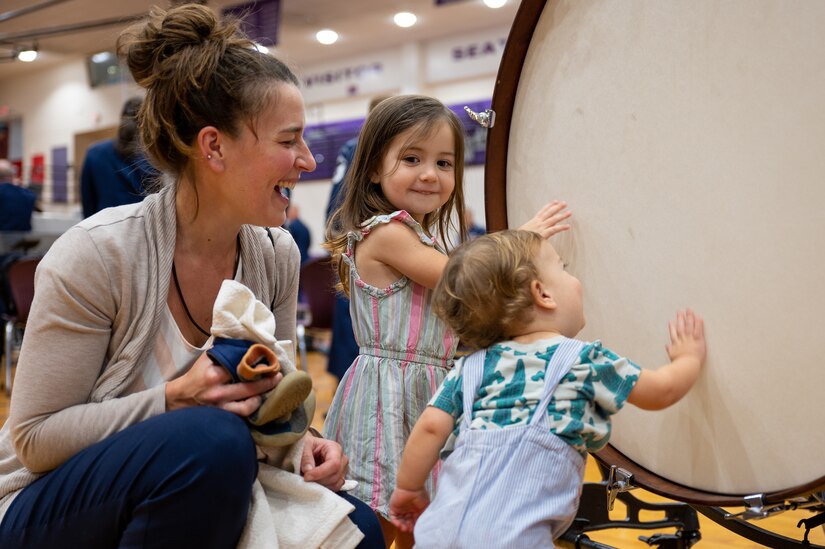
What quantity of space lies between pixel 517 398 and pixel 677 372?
235mm

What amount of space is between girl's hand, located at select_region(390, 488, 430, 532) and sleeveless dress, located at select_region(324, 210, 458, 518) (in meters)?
0.24

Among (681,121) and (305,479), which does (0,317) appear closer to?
(305,479)

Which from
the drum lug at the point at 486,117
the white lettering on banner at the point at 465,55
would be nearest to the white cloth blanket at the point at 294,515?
the drum lug at the point at 486,117

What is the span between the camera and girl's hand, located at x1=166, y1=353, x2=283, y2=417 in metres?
1.16

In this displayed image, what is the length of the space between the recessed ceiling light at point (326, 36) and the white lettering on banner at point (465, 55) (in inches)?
44.0

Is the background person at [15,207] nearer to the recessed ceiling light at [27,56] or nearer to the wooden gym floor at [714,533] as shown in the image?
the wooden gym floor at [714,533]

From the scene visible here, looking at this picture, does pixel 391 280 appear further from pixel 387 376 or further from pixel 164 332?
pixel 164 332

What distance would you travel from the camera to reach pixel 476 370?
1.21 m

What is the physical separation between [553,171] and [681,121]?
308 millimetres

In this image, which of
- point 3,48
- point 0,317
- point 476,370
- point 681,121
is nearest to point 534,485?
point 476,370

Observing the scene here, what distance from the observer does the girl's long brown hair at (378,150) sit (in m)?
1.69

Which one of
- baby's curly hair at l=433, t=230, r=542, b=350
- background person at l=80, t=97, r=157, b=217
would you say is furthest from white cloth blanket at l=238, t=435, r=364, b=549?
background person at l=80, t=97, r=157, b=217

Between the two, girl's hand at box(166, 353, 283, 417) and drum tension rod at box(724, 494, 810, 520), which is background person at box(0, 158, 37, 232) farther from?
drum tension rod at box(724, 494, 810, 520)

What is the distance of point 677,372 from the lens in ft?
3.86
